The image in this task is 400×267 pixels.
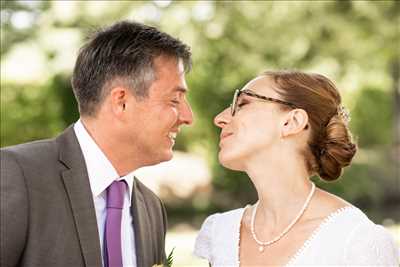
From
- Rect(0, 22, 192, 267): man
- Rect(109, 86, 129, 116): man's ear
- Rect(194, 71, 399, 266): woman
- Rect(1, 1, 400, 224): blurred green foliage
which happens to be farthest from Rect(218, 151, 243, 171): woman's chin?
Rect(1, 1, 400, 224): blurred green foliage

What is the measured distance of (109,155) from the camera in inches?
113

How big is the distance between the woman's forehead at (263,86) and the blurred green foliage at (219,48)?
920 centimetres

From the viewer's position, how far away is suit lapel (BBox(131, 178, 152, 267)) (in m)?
2.89

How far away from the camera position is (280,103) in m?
2.69

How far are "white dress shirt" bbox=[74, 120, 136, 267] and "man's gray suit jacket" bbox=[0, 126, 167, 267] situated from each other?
2.5 inches

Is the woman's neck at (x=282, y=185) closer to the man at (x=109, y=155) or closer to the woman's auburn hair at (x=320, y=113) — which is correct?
the woman's auburn hair at (x=320, y=113)

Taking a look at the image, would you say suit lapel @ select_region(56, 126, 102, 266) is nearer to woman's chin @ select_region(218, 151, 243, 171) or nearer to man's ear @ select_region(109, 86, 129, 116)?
man's ear @ select_region(109, 86, 129, 116)

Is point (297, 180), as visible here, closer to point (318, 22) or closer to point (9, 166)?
point (9, 166)

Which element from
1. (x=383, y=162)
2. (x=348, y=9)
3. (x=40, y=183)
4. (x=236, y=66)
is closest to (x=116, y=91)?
(x=40, y=183)

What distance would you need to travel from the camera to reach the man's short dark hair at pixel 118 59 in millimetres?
2902

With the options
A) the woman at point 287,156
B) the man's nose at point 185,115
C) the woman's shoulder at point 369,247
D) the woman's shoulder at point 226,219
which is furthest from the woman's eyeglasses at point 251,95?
the woman's shoulder at point 369,247

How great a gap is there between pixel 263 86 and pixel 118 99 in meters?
0.59

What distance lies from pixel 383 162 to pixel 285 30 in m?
5.27

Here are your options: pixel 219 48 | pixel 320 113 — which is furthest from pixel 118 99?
pixel 219 48
